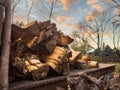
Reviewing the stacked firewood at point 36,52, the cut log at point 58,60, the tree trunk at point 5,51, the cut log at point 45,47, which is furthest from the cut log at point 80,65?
the tree trunk at point 5,51

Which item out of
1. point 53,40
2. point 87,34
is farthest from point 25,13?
point 53,40

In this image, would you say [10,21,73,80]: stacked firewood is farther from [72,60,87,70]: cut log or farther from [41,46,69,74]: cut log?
[72,60,87,70]: cut log

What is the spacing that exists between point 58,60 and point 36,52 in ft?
1.74

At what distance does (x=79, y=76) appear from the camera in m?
3.41

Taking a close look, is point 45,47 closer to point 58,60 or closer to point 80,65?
point 58,60

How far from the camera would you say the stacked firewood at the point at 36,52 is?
10.9 ft

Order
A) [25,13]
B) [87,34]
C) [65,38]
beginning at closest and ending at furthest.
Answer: [65,38], [25,13], [87,34]

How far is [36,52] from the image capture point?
157 inches

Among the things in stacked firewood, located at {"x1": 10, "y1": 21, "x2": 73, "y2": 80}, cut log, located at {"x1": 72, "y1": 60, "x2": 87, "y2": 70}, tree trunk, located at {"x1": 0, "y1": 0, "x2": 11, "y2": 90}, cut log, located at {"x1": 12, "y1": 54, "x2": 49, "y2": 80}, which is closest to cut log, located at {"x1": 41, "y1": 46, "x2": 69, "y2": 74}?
stacked firewood, located at {"x1": 10, "y1": 21, "x2": 73, "y2": 80}

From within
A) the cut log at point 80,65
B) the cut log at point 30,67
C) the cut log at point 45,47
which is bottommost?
the cut log at point 80,65

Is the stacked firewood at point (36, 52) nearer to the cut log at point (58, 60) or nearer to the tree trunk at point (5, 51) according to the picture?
the cut log at point (58, 60)

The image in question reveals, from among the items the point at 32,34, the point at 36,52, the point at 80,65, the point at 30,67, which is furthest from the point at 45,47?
the point at 80,65

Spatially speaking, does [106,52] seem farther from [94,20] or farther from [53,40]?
[53,40]

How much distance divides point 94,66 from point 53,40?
214 centimetres
